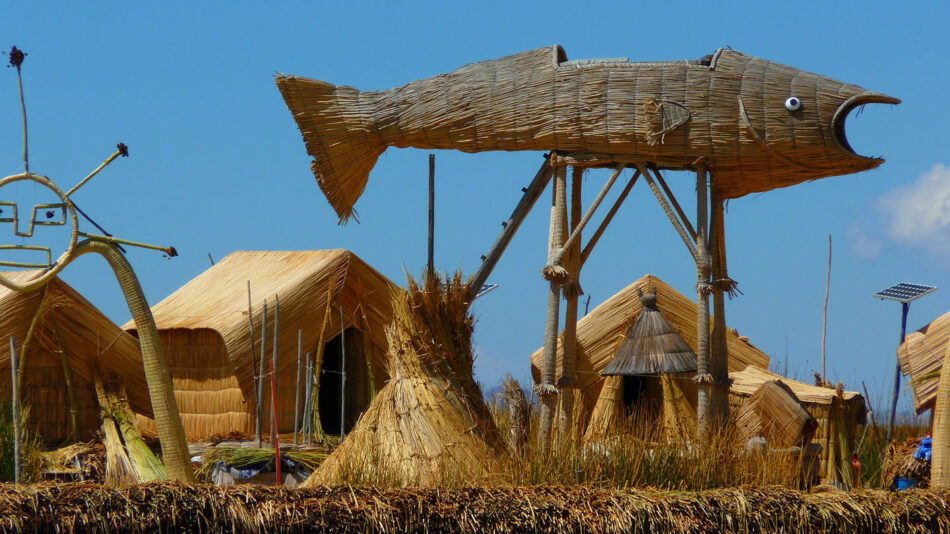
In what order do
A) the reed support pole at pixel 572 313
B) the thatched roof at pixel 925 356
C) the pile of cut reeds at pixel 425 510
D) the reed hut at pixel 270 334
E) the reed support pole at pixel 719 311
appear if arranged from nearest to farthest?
1. the pile of cut reeds at pixel 425 510
2. the reed support pole at pixel 719 311
3. the reed support pole at pixel 572 313
4. the thatched roof at pixel 925 356
5. the reed hut at pixel 270 334

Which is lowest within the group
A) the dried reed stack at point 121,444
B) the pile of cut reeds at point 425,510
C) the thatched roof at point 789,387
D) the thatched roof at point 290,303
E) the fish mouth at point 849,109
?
the pile of cut reeds at point 425,510

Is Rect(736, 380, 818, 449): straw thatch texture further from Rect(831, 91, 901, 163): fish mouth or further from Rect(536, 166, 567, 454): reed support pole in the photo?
Rect(831, 91, 901, 163): fish mouth

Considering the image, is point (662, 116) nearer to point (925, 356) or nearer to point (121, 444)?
point (925, 356)

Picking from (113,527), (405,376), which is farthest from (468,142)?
(113,527)

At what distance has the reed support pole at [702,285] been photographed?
1017 cm

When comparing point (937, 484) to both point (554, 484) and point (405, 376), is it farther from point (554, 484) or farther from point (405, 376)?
point (405, 376)

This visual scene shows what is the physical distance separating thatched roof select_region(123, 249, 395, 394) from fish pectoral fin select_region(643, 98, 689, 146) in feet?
15.9

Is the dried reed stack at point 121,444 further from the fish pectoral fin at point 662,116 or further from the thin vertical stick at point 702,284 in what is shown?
the fish pectoral fin at point 662,116

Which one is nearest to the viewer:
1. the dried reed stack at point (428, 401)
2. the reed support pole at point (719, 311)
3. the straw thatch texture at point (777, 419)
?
the dried reed stack at point (428, 401)

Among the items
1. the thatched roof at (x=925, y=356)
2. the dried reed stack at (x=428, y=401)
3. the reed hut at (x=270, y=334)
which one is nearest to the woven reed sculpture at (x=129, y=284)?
the dried reed stack at (x=428, y=401)

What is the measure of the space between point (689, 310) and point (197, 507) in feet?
27.9

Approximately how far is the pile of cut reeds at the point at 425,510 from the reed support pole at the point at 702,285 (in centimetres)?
202

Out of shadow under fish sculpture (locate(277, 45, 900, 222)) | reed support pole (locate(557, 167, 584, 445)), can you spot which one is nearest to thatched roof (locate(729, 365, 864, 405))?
reed support pole (locate(557, 167, 584, 445))

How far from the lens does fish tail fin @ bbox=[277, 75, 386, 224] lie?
443 inches
